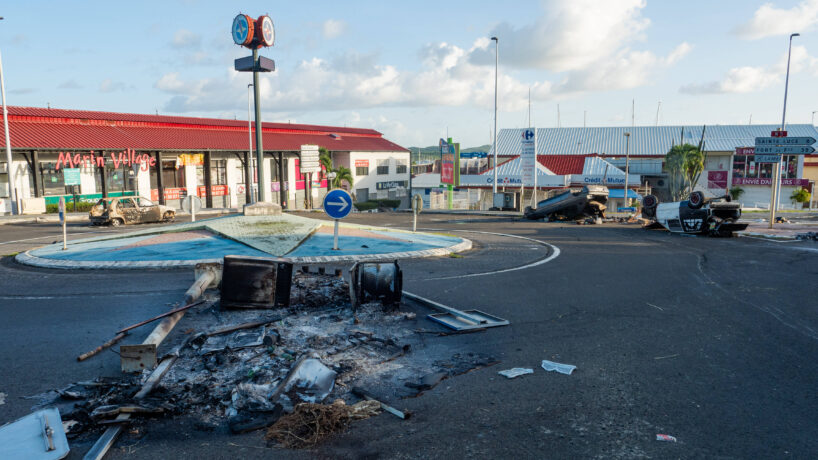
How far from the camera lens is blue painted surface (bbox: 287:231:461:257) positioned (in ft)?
45.6

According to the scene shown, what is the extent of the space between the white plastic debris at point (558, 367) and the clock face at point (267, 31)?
19.9 metres

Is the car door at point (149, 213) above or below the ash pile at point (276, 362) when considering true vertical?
above

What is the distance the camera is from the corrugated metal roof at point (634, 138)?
2520 inches

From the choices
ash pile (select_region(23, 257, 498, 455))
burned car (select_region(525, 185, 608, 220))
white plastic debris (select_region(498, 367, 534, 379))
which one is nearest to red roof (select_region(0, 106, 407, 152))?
burned car (select_region(525, 185, 608, 220))

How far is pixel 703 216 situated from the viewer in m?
21.2

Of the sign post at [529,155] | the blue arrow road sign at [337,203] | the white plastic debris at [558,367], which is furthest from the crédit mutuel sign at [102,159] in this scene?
the white plastic debris at [558,367]

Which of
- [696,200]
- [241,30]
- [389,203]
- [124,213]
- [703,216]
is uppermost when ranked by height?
[241,30]

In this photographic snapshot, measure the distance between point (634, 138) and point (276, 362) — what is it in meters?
68.5

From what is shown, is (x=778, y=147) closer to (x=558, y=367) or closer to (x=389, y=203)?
(x=558, y=367)

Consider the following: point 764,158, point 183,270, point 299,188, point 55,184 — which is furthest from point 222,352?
point 299,188

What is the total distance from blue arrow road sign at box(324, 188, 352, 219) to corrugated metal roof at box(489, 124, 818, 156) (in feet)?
174

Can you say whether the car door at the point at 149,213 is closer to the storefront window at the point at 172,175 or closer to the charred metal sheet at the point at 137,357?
the storefront window at the point at 172,175

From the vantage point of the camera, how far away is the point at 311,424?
15.5 feet

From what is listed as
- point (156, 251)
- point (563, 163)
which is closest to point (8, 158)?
point (156, 251)
